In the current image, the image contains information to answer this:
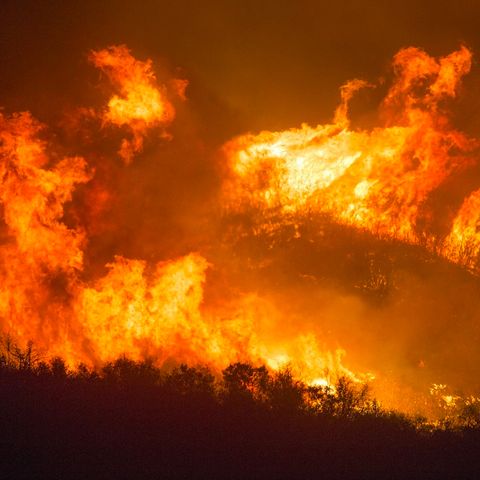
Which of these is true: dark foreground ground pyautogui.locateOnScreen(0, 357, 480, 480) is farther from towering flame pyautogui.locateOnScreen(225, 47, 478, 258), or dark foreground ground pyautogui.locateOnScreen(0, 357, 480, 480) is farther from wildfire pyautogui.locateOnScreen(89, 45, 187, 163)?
wildfire pyautogui.locateOnScreen(89, 45, 187, 163)

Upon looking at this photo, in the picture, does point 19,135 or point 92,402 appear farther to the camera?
point 19,135

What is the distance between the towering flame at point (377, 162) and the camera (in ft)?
48.5

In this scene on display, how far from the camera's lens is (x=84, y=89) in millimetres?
15633

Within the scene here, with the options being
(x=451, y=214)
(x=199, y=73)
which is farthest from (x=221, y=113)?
(x=451, y=214)

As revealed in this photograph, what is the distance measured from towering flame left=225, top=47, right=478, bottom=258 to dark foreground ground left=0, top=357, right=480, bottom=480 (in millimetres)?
7928

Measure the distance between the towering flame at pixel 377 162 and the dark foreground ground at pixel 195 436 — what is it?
7.93 m

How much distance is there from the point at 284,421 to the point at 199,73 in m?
15.6

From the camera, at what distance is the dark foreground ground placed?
479cm

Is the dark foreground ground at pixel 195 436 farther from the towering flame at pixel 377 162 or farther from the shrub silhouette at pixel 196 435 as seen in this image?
the towering flame at pixel 377 162

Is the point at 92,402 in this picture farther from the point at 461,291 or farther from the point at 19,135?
the point at 461,291

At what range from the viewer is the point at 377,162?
595 inches

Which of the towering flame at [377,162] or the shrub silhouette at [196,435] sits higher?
the towering flame at [377,162]

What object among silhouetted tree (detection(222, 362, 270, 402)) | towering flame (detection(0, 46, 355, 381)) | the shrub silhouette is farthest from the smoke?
the shrub silhouette

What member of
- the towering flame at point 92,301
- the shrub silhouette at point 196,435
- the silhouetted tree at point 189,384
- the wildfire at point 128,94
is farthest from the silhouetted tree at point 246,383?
the wildfire at point 128,94
